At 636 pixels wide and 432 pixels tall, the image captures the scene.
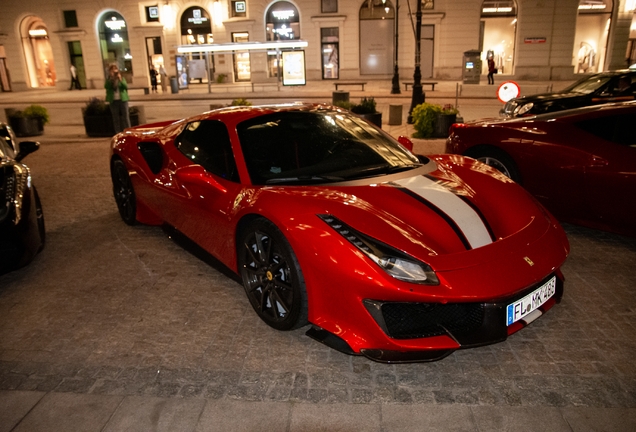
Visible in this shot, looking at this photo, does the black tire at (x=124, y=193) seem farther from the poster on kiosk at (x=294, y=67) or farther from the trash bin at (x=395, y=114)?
the poster on kiosk at (x=294, y=67)

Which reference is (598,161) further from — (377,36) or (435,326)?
(377,36)

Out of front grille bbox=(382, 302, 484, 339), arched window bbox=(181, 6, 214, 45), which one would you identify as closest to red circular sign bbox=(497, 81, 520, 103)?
front grille bbox=(382, 302, 484, 339)

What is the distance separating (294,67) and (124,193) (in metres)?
20.3

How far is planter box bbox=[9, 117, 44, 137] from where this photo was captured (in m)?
13.7

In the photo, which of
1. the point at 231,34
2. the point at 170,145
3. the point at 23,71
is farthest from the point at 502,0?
the point at 23,71

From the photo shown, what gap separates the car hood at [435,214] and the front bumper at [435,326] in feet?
0.84

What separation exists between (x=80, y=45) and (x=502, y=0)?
95.3ft

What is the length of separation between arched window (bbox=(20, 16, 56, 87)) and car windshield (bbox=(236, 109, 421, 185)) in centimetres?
3899

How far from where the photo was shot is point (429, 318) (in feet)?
8.66

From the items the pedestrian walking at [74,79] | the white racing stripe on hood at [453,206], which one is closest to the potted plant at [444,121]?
the white racing stripe on hood at [453,206]

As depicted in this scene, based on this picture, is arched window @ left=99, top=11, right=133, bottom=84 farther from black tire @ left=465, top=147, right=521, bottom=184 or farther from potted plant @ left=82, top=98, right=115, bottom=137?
black tire @ left=465, top=147, right=521, bottom=184

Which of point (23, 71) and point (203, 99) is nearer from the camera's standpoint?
point (203, 99)

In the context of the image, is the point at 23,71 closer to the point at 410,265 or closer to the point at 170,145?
the point at 170,145

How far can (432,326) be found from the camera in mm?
2627
